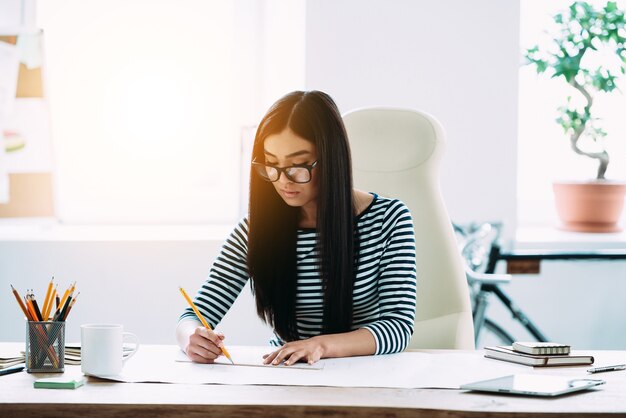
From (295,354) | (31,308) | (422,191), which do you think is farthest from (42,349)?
(422,191)

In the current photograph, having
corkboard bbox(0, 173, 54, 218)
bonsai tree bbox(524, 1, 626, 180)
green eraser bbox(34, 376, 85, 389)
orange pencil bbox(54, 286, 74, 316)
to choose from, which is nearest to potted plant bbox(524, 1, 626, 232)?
bonsai tree bbox(524, 1, 626, 180)

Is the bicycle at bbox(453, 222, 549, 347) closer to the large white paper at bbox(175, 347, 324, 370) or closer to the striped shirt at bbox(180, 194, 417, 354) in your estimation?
the striped shirt at bbox(180, 194, 417, 354)

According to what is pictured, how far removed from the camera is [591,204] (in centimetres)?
338

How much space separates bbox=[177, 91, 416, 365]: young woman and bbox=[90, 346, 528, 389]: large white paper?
122mm

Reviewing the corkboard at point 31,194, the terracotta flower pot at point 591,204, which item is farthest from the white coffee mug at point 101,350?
the terracotta flower pot at point 591,204

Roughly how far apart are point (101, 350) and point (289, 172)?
0.56 metres

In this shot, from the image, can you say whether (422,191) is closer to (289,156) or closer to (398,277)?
(398,277)

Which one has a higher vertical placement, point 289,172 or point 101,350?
point 289,172

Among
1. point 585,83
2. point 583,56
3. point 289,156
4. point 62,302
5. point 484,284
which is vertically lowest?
point 484,284

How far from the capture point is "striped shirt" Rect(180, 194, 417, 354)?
73.7 inches

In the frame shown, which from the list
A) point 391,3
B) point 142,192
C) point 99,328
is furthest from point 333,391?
point 142,192

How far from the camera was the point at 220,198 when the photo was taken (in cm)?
347

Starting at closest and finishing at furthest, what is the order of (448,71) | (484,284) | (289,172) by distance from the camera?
(289,172) → (484,284) → (448,71)

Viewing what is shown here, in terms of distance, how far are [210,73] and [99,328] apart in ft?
6.96
